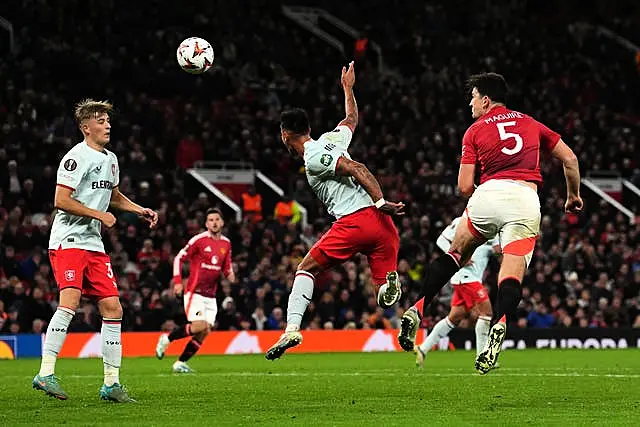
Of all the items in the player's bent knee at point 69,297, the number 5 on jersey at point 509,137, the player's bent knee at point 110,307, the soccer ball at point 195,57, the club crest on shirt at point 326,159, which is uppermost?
the soccer ball at point 195,57

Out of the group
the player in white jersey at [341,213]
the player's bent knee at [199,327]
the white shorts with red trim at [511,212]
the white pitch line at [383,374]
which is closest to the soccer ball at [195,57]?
the player in white jersey at [341,213]

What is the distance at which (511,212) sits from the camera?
1066cm

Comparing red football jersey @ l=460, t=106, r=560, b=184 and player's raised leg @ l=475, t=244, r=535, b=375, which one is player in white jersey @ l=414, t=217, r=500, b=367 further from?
player's raised leg @ l=475, t=244, r=535, b=375

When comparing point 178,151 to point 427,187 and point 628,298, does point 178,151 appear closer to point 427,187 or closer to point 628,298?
point 427,187

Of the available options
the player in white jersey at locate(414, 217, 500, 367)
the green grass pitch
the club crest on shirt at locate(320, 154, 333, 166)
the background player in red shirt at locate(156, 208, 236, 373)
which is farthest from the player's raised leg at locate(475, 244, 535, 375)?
the background player in red shirt at locate(156, 208, 236, 373)

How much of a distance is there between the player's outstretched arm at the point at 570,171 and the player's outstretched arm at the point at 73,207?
4.07 meters

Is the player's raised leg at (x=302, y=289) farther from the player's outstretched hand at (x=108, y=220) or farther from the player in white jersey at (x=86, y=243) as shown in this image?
the player's outstretched hand at (x=108, y=220)

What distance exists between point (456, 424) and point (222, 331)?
604 inches

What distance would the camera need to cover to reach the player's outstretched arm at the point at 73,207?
10.8m

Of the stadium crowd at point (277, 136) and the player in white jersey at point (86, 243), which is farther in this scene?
the stadium crowd at point (277, 136)

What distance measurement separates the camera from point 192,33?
1264 inches

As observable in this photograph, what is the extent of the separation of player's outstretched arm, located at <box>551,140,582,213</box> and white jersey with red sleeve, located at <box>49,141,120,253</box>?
407 centimetres

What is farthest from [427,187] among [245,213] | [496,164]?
[496,164]

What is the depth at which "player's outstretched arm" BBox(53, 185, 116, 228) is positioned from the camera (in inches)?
424
